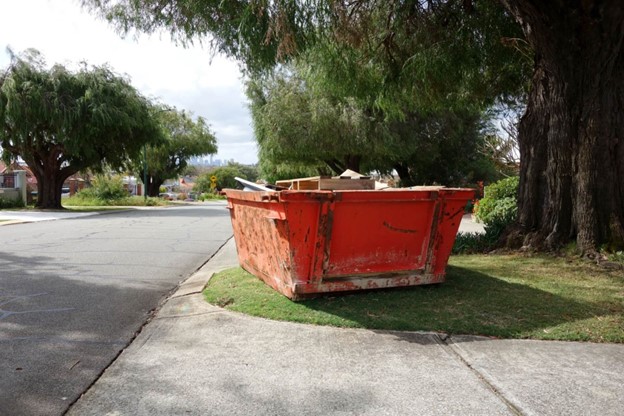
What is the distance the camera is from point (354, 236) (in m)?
5.45

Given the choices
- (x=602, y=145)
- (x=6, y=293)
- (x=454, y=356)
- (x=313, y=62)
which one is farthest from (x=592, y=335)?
(x=313, y=62)

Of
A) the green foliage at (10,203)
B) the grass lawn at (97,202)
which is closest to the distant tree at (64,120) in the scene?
the green foliage at (10,203)

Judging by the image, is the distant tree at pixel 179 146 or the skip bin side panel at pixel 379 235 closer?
the skip bin side panel at pixel 379 235

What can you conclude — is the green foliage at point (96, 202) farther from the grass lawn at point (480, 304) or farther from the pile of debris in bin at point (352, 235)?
the pile of debris in bin at point (352, 235)

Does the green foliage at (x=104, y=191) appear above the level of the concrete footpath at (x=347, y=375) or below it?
above

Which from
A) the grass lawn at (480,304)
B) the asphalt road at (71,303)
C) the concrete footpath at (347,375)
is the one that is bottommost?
the asphalt road at (71,303)

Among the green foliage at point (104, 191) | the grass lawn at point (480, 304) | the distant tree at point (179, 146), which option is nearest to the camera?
the grass lawn at point (480, 304)

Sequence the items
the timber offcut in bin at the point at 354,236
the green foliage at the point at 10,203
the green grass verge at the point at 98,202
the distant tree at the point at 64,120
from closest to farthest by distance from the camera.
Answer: the timber offcut in bin at the point at 354,236, the distant tree at the point at 64,120, the green foliage at the point at 10,203, the green grass verge at the point at 98,202

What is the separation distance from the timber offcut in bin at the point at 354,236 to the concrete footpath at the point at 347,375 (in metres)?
0.73

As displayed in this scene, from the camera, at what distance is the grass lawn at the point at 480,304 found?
468 centimetres

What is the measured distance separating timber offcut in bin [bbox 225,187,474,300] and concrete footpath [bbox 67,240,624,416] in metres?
0.73

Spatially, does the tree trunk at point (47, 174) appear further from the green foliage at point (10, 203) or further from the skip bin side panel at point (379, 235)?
the skip bin side panel at point (379, 235)

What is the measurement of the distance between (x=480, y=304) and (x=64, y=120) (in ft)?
88.6

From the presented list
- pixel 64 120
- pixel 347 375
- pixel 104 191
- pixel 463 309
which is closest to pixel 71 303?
pixel 347 375
